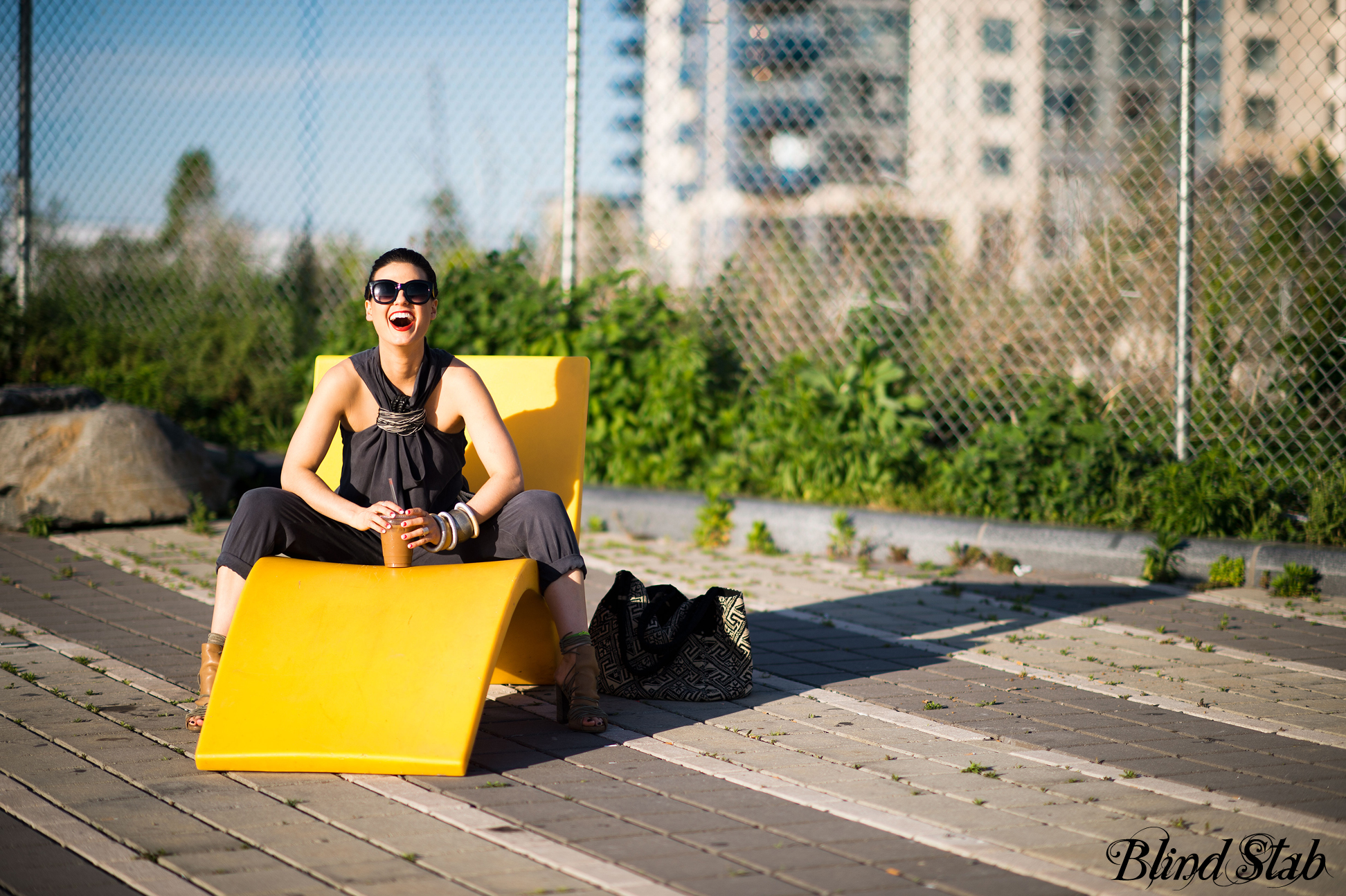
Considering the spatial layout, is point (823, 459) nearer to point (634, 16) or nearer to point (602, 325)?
point (602, 325)

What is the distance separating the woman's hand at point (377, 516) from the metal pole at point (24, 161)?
8603 mm

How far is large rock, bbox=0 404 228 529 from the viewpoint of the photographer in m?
7.26

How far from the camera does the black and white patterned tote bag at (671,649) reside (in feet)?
13.8

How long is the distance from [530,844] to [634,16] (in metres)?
8.42

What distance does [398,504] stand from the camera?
3.97m

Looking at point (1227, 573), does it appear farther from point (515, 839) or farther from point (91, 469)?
point (91, 469)

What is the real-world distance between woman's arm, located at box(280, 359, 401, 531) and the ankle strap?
0.70 meters

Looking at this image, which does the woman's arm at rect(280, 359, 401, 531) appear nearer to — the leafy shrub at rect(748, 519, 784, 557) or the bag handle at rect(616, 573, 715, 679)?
the bag handle at rect(616, 573, 715, 679)

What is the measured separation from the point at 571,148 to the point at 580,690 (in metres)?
5.65

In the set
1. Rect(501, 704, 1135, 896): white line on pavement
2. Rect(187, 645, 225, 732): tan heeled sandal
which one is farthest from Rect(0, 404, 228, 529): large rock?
Rect(501, 704, 1135, 896): white line on pavement

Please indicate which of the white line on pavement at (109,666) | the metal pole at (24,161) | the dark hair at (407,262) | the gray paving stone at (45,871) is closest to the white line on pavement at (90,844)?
the gray paving stone at (45,871)

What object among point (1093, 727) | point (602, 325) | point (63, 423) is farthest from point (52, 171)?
point (1093, 727)

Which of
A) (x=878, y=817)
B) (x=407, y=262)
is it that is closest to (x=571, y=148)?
(x=407, y=262)

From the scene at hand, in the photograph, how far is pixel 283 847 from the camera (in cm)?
280
